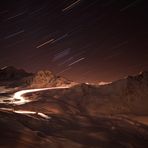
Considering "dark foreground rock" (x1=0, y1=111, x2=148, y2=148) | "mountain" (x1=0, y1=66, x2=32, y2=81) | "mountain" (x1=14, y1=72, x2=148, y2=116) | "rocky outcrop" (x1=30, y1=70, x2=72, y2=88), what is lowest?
"dark foreground rock" (x1=0, y1=111, x2=148, y2=148)

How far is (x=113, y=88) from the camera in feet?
231

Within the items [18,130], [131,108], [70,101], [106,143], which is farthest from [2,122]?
[131,108]

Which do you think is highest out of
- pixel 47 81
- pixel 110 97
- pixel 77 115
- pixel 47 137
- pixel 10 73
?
pixel 10 73

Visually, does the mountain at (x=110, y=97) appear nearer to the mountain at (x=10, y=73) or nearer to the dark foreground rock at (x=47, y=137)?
the dark foreground rock at (x=47, y=137)

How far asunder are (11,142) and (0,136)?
51.0 inches

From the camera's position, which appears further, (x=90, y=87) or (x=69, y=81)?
(x=69, y=81)

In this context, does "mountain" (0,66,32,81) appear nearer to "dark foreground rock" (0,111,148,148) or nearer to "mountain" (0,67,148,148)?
"mountain" (0,67,148,148)

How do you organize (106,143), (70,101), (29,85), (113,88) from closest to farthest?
(106,143), (70,101), (113,88), (29,85)

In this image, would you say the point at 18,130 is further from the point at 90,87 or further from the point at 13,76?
the point at 13,76

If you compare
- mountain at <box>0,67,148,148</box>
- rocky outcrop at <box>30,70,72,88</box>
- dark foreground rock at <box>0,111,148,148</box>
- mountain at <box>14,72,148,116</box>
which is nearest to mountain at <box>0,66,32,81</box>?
mountain at <box>0,67,148,148</box>

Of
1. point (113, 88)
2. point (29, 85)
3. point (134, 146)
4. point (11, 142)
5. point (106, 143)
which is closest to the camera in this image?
point (11, 142)

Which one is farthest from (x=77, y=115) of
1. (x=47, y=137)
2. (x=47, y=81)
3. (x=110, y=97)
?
(x=47, y=81)

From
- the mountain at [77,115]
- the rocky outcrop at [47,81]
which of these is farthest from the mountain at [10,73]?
the rocky outcrop at [47,81]

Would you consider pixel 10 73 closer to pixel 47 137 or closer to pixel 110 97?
pixel 110 97
